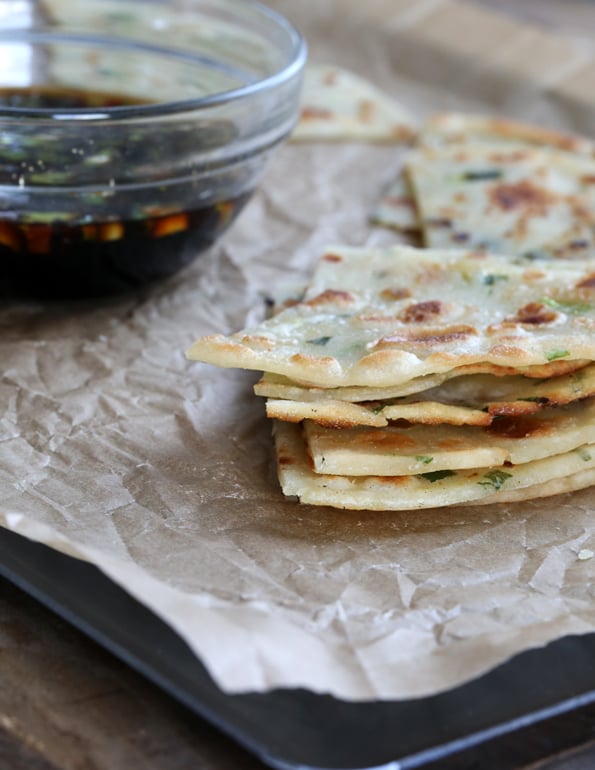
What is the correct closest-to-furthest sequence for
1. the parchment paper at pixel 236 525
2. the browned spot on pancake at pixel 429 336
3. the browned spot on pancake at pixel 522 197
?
the parchment paper at pixel 236 525, the browned spot on pancake at pixel 429 336, the browned spot on pancake at pixel 522 197

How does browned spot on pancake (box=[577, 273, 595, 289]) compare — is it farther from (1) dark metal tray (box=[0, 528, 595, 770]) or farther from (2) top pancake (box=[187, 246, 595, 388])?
(1) dark metal tray (box=[0, 528, 595, 770])

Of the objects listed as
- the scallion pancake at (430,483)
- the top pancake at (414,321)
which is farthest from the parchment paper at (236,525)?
the top pancake at (414,321)

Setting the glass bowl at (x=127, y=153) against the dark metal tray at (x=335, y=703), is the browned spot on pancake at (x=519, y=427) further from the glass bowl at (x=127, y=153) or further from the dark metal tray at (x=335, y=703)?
the glass bowl at (x=127, y=153)

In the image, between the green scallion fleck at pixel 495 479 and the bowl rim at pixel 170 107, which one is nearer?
the green scallion fleck at pixel 495 479

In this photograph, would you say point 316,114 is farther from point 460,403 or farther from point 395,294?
point 460,403

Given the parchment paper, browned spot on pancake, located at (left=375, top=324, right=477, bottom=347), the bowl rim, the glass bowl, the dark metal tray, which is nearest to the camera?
the dark metal tray

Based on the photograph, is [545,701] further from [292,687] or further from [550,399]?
[550,399]

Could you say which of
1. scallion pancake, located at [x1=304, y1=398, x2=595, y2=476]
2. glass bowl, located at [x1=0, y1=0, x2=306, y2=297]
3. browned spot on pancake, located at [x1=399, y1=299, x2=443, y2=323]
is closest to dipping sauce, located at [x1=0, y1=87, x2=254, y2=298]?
glass bowl, located at [x1=0, y1=0, x2=306, y2=297]
